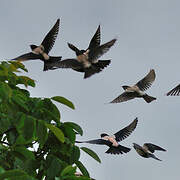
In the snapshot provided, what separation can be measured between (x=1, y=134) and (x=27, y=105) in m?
0.26

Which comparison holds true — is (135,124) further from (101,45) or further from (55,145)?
(55,145)

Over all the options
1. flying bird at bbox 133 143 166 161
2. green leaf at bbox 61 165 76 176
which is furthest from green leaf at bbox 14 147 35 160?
flying bird at bbox 133 143 166 161

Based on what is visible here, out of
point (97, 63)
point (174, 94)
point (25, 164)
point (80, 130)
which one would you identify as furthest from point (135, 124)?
point (25, 164)

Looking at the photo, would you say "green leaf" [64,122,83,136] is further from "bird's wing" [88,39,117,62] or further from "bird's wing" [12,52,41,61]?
"bird's wing" [12,52,41,61]

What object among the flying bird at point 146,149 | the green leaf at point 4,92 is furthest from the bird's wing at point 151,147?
the green leaf at point 4,92

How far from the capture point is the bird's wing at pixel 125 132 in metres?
5.27

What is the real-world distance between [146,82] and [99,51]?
1341 millimetres

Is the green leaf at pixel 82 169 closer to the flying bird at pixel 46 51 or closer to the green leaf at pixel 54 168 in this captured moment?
the green leaf at pixel 54 168

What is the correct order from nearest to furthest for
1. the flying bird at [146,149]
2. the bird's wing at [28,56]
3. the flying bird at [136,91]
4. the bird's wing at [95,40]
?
the bird's wing at [95,40], the bird's wing at [28,56], the flying bird at [146,149], the flying bird at [136,91]

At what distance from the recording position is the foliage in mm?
3134

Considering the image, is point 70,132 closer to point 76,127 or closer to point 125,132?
point 76,127

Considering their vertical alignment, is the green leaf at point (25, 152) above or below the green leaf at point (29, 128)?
below

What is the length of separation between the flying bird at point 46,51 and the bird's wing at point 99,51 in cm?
30

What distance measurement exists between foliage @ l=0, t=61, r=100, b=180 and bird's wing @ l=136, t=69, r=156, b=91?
1670 mm
